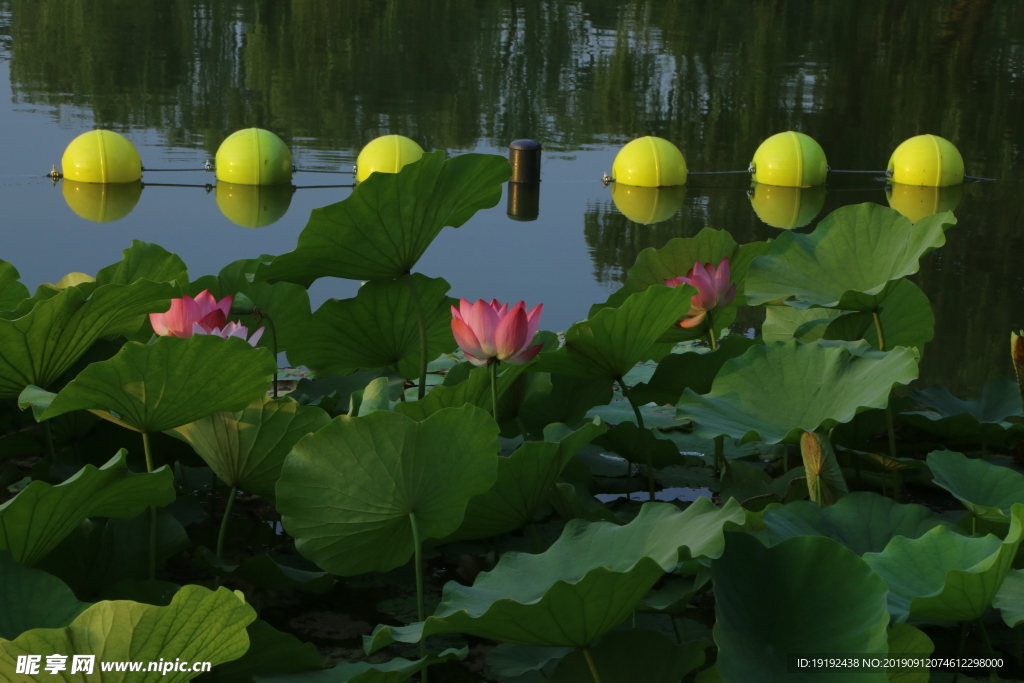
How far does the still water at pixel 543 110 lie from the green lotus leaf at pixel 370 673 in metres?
1.84

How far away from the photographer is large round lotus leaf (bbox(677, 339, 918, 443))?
3.80 feet

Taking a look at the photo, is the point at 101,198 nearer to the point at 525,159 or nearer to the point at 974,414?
the point at 525,159

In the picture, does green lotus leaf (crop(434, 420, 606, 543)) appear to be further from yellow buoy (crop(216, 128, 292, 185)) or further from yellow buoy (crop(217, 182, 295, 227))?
yellow buoy (crop(216, 128, 292, 185))

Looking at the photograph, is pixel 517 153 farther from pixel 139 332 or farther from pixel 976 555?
pixel 976 555

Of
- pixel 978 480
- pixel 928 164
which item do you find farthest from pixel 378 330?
pixel 928 164

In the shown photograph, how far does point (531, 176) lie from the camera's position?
15.9 feet

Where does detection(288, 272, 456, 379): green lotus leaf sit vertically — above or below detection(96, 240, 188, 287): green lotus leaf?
below

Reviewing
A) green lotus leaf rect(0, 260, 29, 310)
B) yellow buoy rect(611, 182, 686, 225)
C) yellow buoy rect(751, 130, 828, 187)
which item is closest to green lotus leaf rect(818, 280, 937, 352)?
green lotus leaf rect(0, 260, 29, 310)

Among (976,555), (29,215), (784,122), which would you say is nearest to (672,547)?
(976,555)

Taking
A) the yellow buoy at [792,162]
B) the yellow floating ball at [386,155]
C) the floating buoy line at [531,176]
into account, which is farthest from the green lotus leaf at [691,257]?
the yellow buoy at [792,162]

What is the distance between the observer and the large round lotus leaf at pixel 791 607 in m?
0.84

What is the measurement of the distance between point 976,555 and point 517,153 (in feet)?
12.8

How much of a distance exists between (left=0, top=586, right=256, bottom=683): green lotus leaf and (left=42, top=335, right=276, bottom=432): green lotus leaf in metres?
0.31

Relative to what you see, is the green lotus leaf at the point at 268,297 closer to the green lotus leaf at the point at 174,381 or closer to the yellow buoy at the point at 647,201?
the green lotus leaf at the point at 174,381
